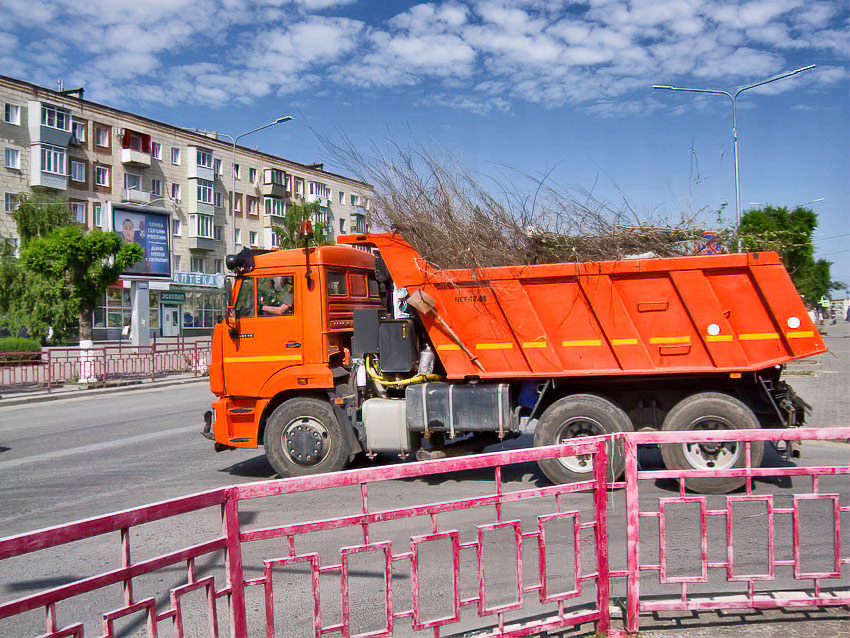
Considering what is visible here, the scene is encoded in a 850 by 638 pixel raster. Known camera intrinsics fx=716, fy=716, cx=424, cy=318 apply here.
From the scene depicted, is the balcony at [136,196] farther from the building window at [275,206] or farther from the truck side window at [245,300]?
the truck side window at [245,300]

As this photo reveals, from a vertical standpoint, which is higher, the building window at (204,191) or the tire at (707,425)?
the building window at (204,191)

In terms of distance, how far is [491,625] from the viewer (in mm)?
3643

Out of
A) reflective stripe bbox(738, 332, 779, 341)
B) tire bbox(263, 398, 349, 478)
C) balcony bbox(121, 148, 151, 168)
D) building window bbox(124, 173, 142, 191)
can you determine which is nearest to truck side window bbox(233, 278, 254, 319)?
tire bbox(263, 398, 349, 478)

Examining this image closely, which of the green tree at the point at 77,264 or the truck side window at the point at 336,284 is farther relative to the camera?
the green tree at the point at 77,264

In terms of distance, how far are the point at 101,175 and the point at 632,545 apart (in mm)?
47633

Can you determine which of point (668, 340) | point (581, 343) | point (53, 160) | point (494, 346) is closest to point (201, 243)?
point (53, 160)

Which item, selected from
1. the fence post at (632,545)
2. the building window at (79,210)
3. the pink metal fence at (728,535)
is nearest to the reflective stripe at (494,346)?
the pink metal fence at (728,535)

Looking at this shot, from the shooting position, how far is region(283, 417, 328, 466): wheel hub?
7914mm

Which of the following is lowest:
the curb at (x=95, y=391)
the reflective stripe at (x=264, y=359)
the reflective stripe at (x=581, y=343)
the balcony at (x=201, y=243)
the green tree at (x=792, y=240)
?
the curb at (x=95, y=391)

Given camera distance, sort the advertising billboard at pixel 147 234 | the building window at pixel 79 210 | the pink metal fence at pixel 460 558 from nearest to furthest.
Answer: the pink metal fence at pixel 460 558 < the building window at pixel 79 210 < the advertising billboard at pixel 147 234

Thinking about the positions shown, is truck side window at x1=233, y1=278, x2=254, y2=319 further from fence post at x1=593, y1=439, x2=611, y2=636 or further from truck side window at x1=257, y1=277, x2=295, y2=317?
fence post at x1=593, y1=439, x2=611, y2=636

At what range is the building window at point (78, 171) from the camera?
43062 mm

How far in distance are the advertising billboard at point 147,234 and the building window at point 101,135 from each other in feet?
15.4

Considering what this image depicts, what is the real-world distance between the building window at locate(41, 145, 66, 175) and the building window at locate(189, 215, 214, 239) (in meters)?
10.6
